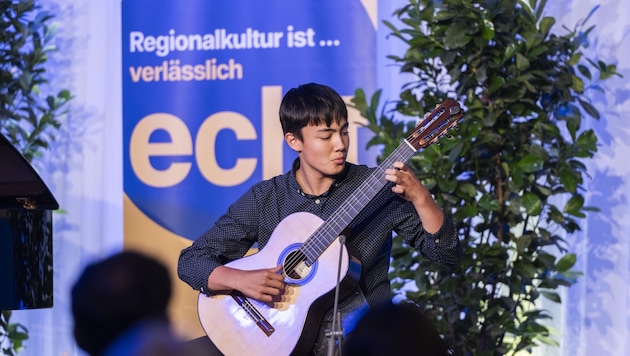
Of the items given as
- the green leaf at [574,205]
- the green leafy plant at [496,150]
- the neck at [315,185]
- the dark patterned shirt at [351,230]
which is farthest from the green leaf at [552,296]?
the neck at [315,185]

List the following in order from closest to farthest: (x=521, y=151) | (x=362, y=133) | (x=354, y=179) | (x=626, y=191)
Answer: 1. (x=354, y=179)
2. (x=521, y=151)
3. (x=626, y=191)
4. (x=362, y=133)

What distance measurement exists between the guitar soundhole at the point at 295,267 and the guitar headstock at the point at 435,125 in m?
0.50

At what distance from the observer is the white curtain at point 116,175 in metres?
4.07

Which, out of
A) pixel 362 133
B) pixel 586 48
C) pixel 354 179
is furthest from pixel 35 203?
pixel 586 48

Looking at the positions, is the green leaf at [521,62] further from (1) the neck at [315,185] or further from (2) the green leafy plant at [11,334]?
(2) the green leafy plant at [11,334]

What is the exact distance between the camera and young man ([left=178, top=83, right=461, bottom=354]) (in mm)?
2824

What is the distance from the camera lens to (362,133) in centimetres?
439

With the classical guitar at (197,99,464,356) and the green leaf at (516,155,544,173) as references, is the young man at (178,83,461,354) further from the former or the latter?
the green leaf at (516,155,544,173)

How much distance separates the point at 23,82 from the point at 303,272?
90.0 inches

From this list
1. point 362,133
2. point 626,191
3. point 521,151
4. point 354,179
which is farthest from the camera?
point 362,133

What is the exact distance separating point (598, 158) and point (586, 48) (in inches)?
20.3

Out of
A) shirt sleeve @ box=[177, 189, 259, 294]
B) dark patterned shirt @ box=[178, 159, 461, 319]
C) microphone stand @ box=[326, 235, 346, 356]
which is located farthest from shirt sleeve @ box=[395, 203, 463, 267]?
shirt sleeve @ box=[177, 189, 259, 294]

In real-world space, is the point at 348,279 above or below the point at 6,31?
below

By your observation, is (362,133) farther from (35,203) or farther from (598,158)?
(35,203)
